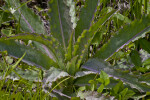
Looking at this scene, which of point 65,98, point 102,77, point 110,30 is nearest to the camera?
point 102,77

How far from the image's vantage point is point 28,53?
4.95 ft

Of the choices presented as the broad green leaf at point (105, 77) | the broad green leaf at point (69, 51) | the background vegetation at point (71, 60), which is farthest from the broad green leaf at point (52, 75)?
the broad green leaf at point (105, 77)

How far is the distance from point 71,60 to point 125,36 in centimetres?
43

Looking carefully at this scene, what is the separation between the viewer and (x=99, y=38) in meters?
1.81

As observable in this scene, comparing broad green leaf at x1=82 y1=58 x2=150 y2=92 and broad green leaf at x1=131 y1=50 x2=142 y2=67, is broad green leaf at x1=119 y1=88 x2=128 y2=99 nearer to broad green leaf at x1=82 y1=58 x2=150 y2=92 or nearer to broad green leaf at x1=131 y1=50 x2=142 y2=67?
broad green leaf at x1=82 y1=58 x2=150 y2=92

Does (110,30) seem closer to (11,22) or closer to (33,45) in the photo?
(33,45)

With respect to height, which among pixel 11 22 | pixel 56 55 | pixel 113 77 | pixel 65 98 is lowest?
pixel 65 98

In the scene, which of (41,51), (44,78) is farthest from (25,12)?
(44,78)

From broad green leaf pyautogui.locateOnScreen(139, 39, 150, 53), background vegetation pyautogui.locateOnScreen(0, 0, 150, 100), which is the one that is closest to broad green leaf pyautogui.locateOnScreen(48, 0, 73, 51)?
background vegetation pyautogui.locateOnScreen(0, 0, 150, 100)

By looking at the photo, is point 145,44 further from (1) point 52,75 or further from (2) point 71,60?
(1) point 52,75

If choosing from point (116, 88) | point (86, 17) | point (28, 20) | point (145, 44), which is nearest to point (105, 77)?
point (116, 88)

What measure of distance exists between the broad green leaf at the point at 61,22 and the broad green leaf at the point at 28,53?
0.16m

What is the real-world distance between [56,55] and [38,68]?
17cm

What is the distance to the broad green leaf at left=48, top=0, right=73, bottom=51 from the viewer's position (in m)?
1.54
